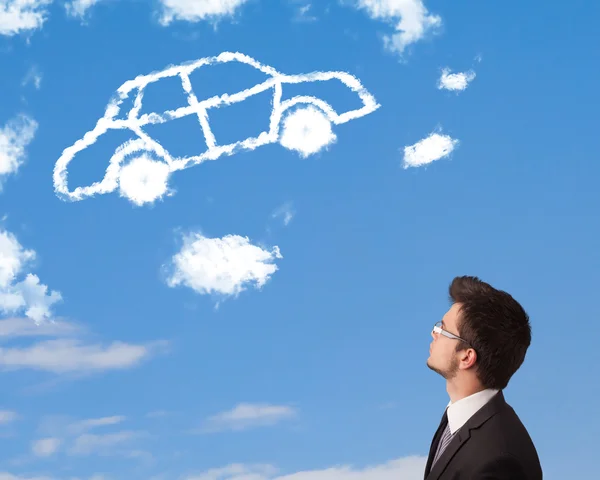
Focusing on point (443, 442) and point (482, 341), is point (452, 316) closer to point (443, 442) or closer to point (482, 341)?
point (482, 341)

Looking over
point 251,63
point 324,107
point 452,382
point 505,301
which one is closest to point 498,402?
point 452,382

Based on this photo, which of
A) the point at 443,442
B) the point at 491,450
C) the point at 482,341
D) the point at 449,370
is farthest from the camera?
the point at 443,442

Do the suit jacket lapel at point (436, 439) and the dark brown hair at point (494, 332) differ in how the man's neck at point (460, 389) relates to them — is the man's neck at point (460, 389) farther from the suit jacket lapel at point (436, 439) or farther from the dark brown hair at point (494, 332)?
the suit jacket lapel at point (436, 439)

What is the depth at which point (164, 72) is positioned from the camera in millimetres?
17406

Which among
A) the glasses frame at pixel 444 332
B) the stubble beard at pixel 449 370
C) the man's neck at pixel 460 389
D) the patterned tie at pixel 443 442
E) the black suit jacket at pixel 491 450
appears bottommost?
the black suit jacket at pixel 491 450

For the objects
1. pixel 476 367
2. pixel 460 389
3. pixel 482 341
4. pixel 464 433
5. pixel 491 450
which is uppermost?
pixel 482 341

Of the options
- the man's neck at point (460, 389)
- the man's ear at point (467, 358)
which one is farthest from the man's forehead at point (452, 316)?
the man's neck at point (460, 389)

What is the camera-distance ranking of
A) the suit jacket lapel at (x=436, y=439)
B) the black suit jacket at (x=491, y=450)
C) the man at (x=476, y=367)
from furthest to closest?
the suit jacket lapel at (x=436, y=439) < the man at (x=476, y=367) < the black suit jacket at (x=491, y=450)

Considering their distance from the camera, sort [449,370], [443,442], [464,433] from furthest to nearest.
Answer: [443,442]
[449,370]
[464,433]

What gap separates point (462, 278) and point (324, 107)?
11.5m

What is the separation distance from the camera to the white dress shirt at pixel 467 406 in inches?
235

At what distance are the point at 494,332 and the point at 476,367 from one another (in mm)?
306

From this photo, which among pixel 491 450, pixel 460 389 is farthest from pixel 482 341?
pixel 491 450

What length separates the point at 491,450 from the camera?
18.1 feet
